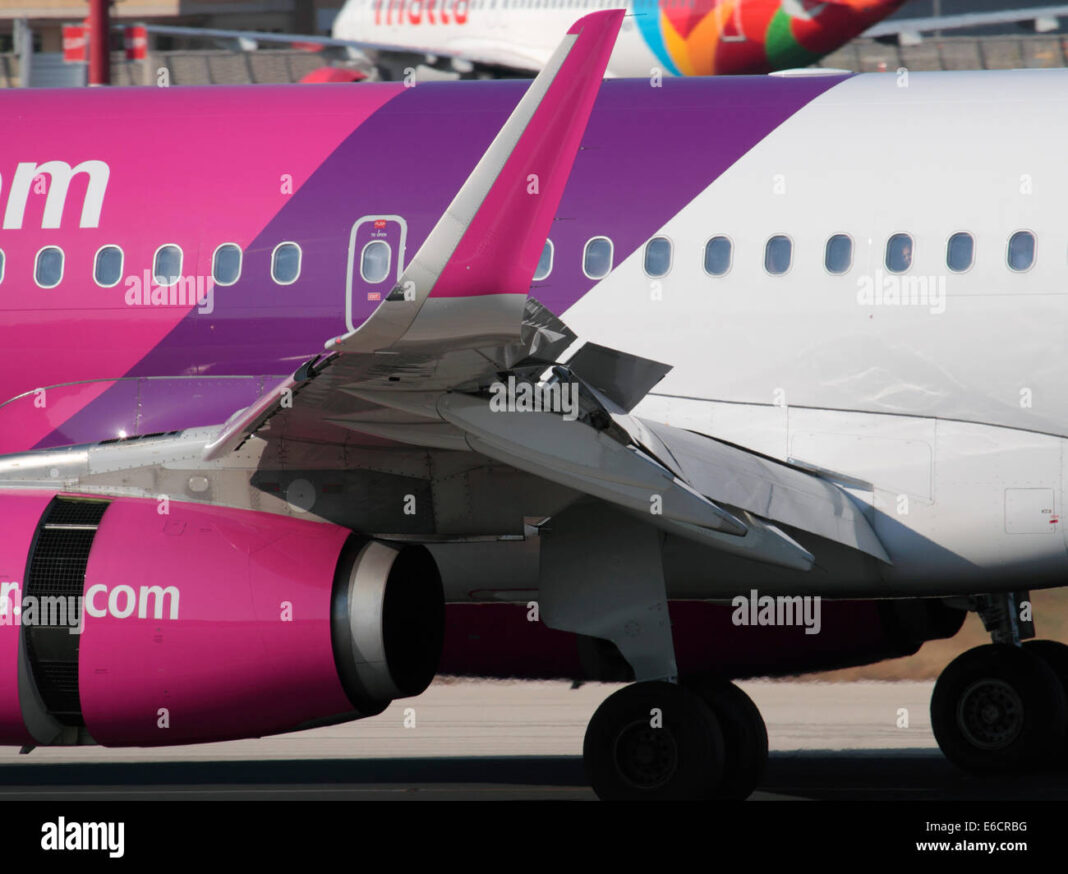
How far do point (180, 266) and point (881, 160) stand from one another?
4.18 meters

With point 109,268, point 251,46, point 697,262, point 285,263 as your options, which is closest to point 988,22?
point 251,46

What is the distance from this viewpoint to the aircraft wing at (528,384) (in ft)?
19.9

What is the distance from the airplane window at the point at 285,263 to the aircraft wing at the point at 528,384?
2118mm

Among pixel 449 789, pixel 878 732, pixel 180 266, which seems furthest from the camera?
pixel 878 732

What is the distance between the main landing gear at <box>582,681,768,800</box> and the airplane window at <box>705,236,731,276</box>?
2.39 metres

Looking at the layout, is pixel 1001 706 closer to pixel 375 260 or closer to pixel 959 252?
pixel 959 252

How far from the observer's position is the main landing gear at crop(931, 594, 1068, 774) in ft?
35.3

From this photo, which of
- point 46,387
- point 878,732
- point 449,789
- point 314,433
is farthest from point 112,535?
point 878,732

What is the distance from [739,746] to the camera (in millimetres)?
8992

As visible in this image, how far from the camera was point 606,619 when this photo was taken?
8484 mm

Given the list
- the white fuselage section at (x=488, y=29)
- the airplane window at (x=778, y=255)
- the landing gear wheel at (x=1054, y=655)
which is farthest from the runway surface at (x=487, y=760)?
the white fuselage section at (x=488, y=29)

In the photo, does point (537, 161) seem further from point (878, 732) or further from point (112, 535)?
point (878, 732)

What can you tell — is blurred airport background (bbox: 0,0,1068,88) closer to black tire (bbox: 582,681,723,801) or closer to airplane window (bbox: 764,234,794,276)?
airplane window (bbox: 764,234,794,276)

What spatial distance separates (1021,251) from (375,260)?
3687 millimetres
